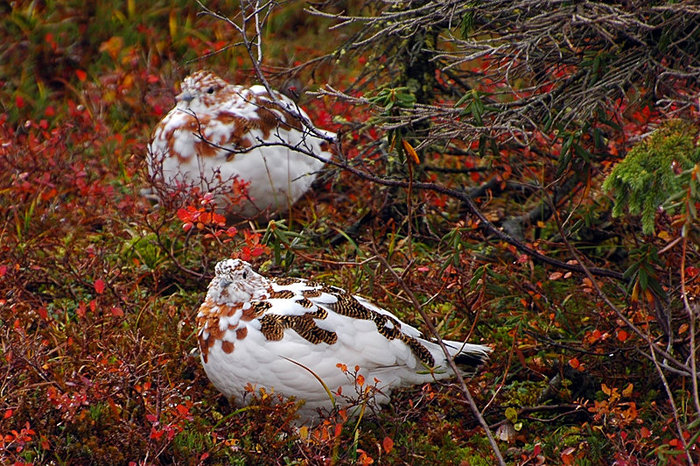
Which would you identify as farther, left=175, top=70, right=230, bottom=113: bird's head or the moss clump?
left=175, top=70, right=230, bottom=113: bird's head

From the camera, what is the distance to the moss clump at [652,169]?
7.46 ft

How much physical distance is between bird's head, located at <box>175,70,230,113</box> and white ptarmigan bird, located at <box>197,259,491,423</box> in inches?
57.6

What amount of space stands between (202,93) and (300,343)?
1.85 metres

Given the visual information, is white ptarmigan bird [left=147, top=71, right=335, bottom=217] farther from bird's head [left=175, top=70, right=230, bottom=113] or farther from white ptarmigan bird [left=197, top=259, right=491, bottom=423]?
white ptarmigan bird [left=197, top=259, right=491, bottom=423]

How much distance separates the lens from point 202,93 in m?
4.15

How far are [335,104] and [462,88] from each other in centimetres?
101

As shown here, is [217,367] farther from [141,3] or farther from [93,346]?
[141,3]

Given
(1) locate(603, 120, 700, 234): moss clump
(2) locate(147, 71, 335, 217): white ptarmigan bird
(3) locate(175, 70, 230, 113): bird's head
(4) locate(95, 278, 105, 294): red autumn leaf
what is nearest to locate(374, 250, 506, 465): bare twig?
(1) locate(603, 120, 700, 234): moss clump

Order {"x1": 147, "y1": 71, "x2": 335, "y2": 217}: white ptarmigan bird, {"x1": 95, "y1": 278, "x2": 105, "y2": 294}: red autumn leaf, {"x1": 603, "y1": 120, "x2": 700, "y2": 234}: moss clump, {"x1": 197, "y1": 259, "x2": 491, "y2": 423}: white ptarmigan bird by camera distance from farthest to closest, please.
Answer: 1. {"x1": 147, "y1": 71, "x2": 335, "y2": 217}: white ptarmigan bird
2. {"x1": 95, "y1": 278, "x2": 105, "y2": 294}: red autumn leaf
3. {"x1": 197, "y1": 259, "x2": 491, "y2": 423}: white ptarmigan bird
4. {"x1": 603, "y1": 120, "x2": 700, "y2": 234}: moss clump

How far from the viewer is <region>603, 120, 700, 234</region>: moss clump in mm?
2273

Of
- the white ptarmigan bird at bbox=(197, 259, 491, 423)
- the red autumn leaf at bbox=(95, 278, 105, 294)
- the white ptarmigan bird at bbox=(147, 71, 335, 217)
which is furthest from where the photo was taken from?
the white ptarmigan bird at bbox=(147, 71, 335, 217)

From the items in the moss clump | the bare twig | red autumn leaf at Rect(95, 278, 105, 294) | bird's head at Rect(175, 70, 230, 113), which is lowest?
red autumn leaf at Rect(95, 278, 105, 294)

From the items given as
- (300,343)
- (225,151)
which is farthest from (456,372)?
(225,151)

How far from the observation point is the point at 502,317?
11.6 feet
